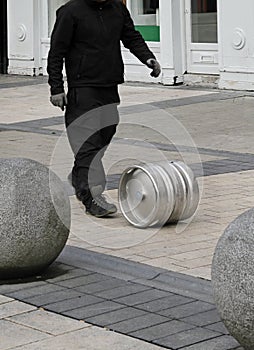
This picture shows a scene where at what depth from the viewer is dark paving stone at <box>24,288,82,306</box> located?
21.1 feet

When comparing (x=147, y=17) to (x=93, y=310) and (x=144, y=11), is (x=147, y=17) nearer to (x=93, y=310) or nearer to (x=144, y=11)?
(x=144, y=11)

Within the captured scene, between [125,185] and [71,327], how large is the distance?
2.73m

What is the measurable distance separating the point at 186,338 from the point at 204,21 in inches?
526

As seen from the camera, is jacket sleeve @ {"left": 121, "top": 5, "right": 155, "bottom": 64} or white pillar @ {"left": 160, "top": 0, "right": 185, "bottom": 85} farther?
white pillar @ {"left": 160, "top": 0, "right": 185, "bottom": 85}

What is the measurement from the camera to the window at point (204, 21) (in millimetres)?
18266

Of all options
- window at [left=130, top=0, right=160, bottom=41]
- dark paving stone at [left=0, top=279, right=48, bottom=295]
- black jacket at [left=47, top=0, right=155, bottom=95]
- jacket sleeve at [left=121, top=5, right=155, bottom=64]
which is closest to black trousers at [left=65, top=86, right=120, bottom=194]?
black jacket at [left=47, top=0, right=155, bottom=95]

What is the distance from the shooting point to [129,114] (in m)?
15.1

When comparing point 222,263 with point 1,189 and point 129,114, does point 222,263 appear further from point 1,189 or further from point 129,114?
point 129,114

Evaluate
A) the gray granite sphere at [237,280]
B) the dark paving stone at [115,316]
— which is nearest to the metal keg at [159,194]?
the dark paving stone at [115,316]

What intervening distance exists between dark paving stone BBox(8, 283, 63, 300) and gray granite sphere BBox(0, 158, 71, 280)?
17 centimetres

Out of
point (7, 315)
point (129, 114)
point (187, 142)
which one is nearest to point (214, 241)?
point (7, 315)

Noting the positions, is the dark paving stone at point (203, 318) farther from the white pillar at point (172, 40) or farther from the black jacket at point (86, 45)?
the white pillar at point (172, 40)

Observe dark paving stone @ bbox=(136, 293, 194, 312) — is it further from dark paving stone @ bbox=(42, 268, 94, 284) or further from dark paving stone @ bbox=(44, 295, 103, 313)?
dark paving stone @ bbox=(42, 268, 94, 284)

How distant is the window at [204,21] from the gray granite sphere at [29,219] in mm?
11727
